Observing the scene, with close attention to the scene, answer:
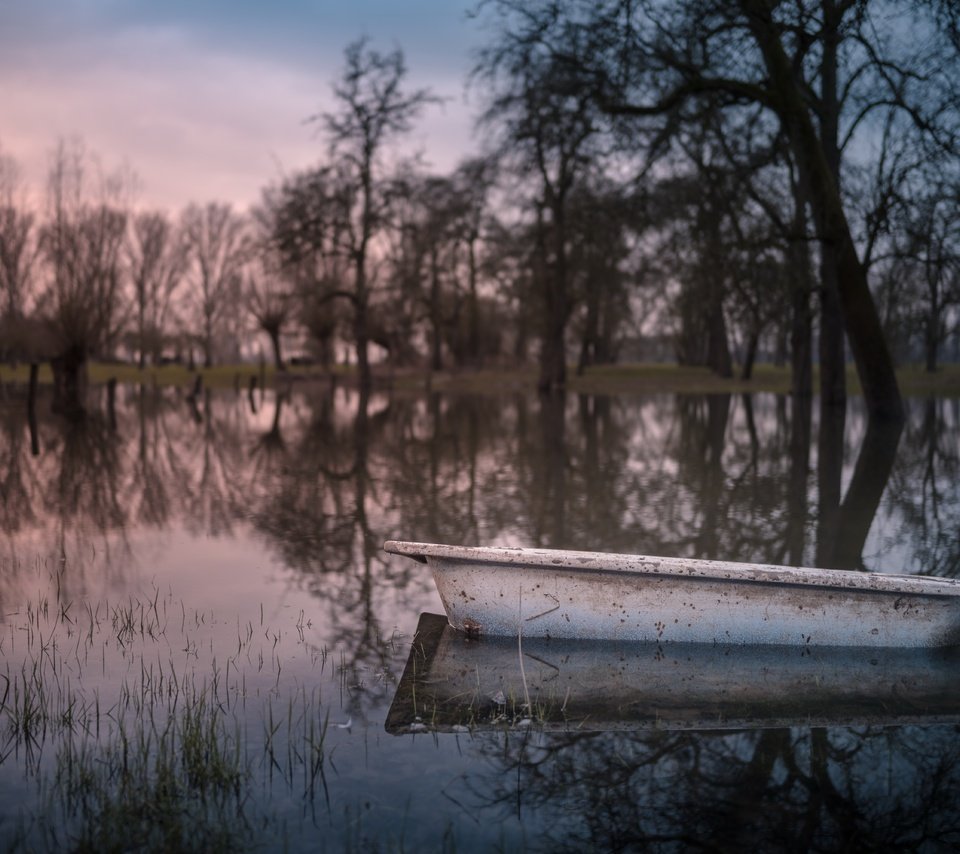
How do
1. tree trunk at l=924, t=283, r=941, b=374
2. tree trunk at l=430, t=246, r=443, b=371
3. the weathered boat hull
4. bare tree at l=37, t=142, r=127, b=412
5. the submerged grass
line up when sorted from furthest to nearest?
tree trunk at l=430, t=246, r=443, b=371 < tree trunk at l=924, t=283, r=941, b=374 < bare tree at l=37, t=142, r=127, b=412 < the weathered boat hull < the submerged grass

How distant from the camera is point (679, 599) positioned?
242 inches

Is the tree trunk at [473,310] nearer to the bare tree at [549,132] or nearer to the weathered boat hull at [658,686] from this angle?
the bare tree at [549,132]

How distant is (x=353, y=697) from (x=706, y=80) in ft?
55.7

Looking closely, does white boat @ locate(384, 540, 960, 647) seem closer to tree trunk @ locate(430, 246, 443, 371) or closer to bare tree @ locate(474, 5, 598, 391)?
bare tree @ locate(474, 5, 598, 391)

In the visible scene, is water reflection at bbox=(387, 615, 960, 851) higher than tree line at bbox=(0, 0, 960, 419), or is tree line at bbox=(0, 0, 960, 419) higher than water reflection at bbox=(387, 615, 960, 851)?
tree line at bbox=(0, 0, 960, 419)

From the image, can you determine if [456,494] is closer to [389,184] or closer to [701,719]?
[701,719]

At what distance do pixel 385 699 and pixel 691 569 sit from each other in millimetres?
1962

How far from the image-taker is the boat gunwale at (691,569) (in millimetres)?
5934

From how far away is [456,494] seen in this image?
12.9m

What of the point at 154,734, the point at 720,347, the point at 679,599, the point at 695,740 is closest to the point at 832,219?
the point at 679,599

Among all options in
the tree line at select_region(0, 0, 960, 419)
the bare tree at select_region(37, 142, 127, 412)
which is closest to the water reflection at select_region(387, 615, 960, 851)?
the tree line at select_region(0, 0, 960, 419)

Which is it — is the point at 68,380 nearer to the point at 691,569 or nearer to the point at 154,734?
the point at 154,734

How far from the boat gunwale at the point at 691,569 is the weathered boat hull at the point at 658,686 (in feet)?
1.69

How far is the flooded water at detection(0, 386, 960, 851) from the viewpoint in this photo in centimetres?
407
